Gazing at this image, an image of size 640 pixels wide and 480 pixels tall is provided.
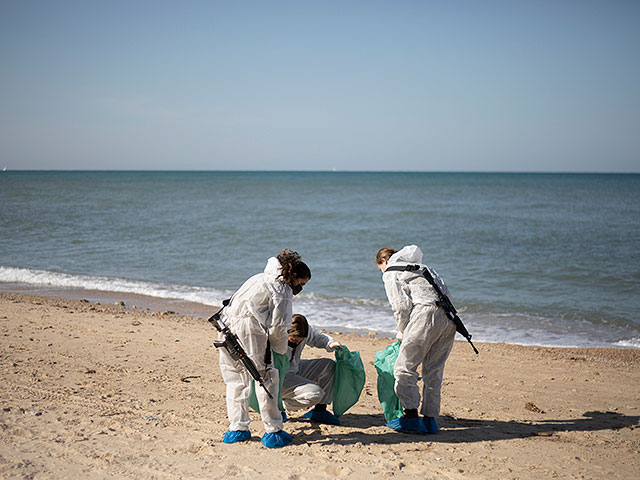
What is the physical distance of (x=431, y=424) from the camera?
4.88m

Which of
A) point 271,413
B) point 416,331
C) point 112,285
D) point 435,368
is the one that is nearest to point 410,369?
point 435,368

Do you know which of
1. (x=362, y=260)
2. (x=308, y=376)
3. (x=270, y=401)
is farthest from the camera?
(x=362, y=260)

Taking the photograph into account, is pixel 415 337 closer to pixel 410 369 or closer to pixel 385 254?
pixel 410 369

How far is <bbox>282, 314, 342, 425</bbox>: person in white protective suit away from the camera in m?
4.72

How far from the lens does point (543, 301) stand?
12.6 m

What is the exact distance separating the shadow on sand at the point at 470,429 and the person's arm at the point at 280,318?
1048 mm

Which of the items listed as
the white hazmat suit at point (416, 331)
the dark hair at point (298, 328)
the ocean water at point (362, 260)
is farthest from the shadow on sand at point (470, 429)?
the ocean water at point (362, 260)

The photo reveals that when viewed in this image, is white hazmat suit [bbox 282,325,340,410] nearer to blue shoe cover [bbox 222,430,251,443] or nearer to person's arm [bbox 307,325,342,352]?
person's arm [bbox 307,325,342,352]

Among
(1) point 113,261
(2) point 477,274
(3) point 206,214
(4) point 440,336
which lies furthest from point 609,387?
(3) point 206,214

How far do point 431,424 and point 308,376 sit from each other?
3.95 feet

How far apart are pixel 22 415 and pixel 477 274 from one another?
13.2 meters

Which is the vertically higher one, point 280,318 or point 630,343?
point 280,318

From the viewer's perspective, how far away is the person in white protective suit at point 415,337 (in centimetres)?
466

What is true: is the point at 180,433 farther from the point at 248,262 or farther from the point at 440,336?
the point at 248,262
